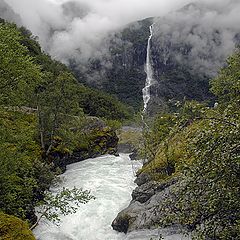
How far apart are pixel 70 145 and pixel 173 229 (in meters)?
23.8

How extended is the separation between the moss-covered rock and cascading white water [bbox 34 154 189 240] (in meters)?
6.73

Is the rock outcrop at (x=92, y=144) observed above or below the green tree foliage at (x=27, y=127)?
below

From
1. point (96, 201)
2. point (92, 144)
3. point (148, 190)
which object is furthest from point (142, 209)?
point (92, 144)

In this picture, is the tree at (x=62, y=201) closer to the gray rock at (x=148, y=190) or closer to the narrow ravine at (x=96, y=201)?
the narrow ravine at (x=96, y=201)

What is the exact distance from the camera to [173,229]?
2191cm

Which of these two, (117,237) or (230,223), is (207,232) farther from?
(117,237)

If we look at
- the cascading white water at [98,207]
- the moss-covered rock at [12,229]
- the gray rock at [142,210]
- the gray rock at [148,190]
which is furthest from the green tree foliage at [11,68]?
the gray rock at [148,190]

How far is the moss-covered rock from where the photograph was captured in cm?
1608

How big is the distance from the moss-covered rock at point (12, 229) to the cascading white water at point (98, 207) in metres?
6.73

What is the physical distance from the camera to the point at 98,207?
28672mm

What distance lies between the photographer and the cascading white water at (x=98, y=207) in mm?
24328

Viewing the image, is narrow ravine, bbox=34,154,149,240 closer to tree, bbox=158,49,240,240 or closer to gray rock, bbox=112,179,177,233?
gray rock, bbox=112,179,177,233

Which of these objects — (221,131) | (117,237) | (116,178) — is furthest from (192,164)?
(116,178)

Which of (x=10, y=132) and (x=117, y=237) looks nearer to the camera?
(x=10, y=132)
